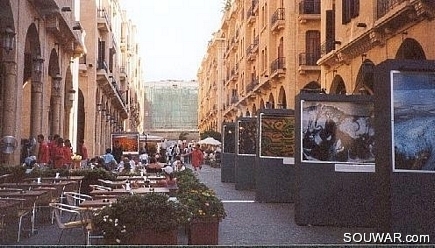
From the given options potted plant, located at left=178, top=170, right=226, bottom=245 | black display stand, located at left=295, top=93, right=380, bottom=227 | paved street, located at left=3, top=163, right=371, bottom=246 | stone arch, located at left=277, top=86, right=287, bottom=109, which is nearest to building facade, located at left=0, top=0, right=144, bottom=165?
paved street, located at left=3, top=163, right=371, bottom=246

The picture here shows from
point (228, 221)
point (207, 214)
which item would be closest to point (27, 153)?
point (228, 221)

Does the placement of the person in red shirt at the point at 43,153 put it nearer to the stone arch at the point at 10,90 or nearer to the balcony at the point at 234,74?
the stone arch at the point at 10,90

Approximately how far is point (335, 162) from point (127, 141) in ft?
112

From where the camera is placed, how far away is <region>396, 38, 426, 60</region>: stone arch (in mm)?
19391

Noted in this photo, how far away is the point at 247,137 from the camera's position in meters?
23.1

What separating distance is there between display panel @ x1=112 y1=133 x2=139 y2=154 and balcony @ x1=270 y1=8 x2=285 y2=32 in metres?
13.0

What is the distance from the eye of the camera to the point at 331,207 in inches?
519

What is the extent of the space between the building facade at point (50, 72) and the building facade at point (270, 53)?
11244mm

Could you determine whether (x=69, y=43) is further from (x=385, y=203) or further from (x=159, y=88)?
(x=159, y=88)

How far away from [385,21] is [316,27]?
18191 millimetres

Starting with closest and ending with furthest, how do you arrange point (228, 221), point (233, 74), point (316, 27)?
point (228, 221) < point (316, 27) < point (233, 74)

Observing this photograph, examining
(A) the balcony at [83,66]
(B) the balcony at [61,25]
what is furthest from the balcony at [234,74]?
(B) the balcony at [61,25]

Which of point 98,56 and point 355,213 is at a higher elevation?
point 98,56

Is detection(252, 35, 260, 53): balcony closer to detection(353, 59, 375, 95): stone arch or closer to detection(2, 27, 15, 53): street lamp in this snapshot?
detection(353, 59, 375, 95): stone arch
